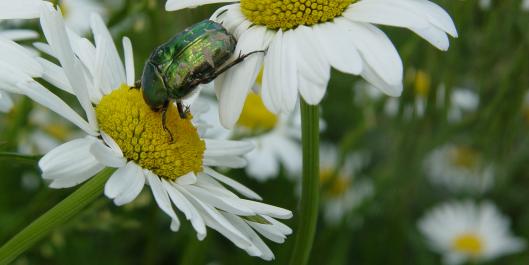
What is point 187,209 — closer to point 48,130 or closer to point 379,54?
point 379,54

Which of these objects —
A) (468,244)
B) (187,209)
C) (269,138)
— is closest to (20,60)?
(187,209)

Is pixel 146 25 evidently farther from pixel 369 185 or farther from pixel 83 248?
pixel 369 185

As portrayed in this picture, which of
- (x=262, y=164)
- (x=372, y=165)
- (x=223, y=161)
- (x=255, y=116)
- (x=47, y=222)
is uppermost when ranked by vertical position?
(x=47, y=222)

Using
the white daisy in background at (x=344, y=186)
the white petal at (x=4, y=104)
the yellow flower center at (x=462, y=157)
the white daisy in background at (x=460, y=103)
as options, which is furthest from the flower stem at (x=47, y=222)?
the yellow flower center at (x=462, y=157)

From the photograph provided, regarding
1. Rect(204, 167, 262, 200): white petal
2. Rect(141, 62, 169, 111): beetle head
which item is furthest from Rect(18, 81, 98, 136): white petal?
Rect(204, 167, 262, 200): white petal

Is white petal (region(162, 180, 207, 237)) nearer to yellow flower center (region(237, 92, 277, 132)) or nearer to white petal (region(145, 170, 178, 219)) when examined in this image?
white petal (region(145, 170, 178, 219))

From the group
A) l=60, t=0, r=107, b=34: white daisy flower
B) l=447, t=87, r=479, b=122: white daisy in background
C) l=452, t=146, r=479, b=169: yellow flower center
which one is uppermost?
l=60, t=0, r=107, b=34: white daisy flower
